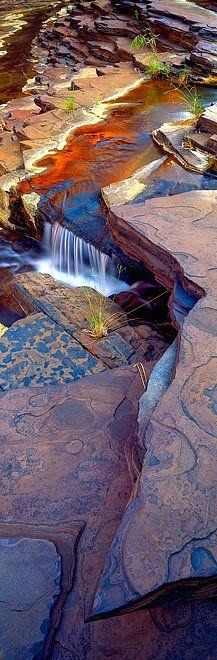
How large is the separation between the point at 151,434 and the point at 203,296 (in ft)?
3.12

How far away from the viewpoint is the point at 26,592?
1.76m

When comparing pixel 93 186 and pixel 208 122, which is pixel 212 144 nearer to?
pixel 208 122

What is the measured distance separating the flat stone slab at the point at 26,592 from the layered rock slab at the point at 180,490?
14.5 inches

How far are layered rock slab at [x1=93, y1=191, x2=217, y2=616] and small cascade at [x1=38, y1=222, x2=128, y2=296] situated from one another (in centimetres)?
181

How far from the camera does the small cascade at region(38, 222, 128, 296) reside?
14.9 ft

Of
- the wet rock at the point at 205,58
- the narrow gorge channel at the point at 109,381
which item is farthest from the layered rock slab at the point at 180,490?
the wet rock at the point at 205,58

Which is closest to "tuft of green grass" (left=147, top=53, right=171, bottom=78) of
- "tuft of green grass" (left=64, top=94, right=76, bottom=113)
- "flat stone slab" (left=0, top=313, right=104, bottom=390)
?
"tuft of green grass" (left=64, top=94, right=76, bottom=113)

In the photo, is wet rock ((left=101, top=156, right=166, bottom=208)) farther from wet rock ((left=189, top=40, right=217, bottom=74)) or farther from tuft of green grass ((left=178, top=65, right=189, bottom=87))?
wet rock ((left=189, top=40, right=217, bottom=74))

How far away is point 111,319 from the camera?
12.2 feet

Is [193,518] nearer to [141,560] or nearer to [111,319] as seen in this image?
[141,560]

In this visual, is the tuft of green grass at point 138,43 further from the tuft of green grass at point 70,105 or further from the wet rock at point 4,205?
the wet rock at point 4,205

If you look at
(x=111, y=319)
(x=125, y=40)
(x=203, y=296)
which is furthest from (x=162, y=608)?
(x=125, y=40)

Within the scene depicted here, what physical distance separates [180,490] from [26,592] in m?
0.64

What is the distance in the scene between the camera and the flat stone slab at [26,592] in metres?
1.64
